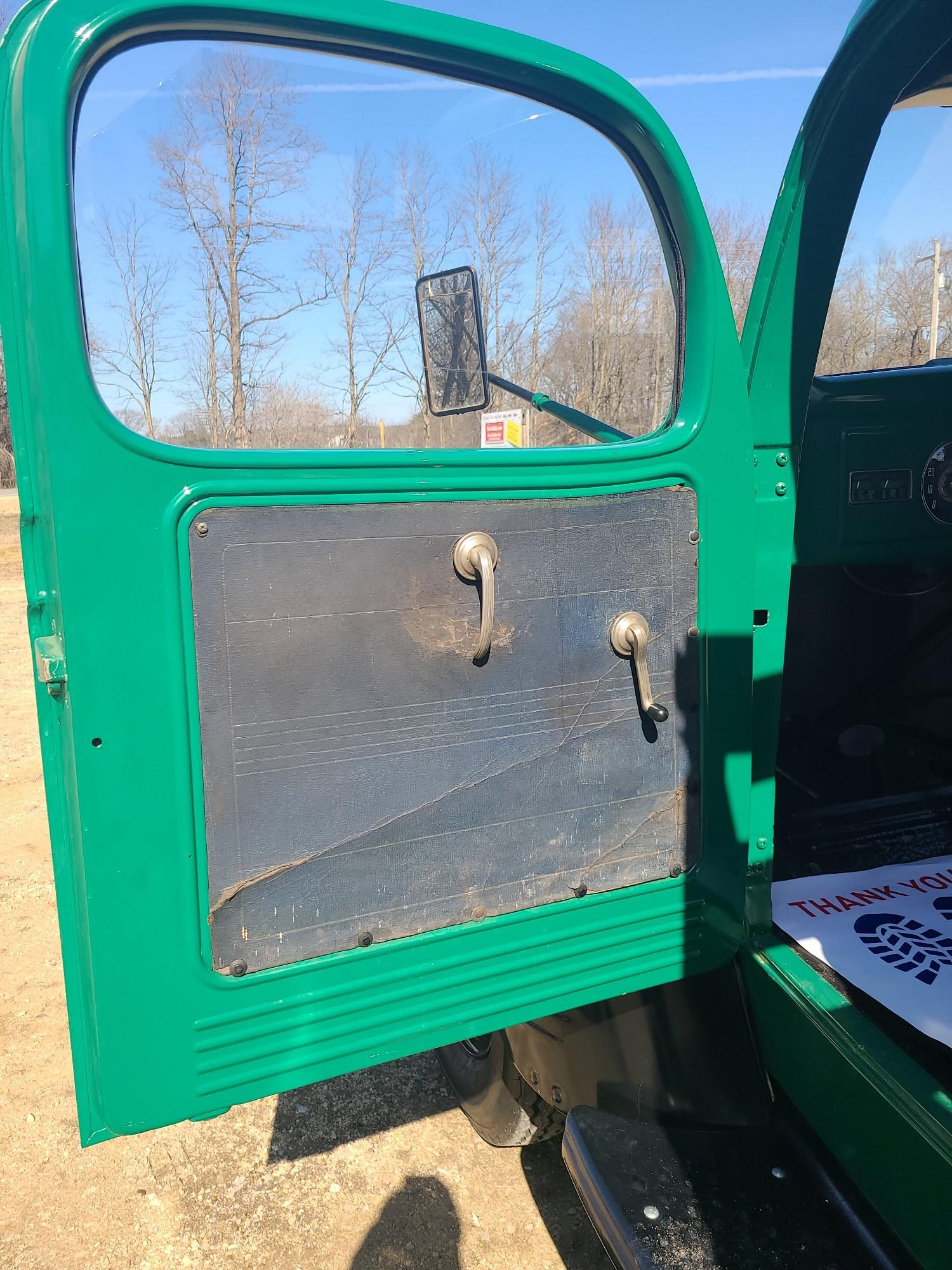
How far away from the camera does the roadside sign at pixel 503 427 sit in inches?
68.7

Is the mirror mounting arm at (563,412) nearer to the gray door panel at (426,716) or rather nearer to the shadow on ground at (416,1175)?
the gray door panel at (426,716)

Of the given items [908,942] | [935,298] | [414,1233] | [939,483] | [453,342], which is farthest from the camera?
[414,1233]

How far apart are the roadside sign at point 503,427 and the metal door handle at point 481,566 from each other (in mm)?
455

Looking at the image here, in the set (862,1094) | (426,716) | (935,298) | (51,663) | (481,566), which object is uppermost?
(935,298)

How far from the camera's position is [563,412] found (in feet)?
5.93

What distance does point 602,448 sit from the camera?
1426 millimetres

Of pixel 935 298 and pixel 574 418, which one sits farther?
pixel 935 298

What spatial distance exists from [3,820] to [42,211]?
4461mm

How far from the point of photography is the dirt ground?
2227 millimetres

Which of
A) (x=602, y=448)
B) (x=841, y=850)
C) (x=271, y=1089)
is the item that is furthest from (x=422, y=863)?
(x=841, y=850)

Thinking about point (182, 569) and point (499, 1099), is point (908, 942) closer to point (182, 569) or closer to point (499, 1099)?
point (499, 1099)

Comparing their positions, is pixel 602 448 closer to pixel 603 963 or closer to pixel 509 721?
pixel 509 721

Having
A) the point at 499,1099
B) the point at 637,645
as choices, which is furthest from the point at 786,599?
the point at 499,1099

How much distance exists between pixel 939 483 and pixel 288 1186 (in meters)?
2.46
